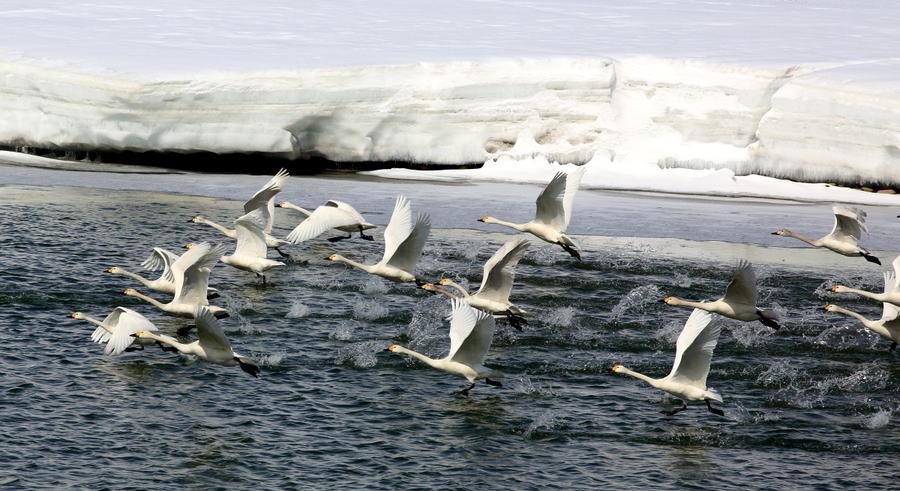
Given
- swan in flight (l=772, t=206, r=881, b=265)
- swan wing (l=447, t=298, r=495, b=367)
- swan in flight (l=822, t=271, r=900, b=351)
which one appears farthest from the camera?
swan in flight (l=772, t=206, r=881, b=265)

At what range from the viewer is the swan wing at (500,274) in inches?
616

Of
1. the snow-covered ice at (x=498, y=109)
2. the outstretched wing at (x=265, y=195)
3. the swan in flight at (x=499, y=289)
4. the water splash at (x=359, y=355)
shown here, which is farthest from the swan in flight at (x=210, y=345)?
the snow-covered ice at (x=498, y=109)

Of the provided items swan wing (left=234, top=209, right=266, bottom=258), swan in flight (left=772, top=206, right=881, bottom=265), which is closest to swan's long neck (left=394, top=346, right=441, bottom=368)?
swan wing (left=234, top=209, right=266, bottom=258)

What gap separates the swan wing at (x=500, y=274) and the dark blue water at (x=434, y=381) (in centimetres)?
78

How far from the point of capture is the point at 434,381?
48.5 ft

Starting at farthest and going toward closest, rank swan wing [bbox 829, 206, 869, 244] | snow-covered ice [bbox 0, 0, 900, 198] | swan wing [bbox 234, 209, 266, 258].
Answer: snow-covered ice [bbox 0, 0, 900, 198] < swan wing [bbox 829, 206, 869, 244] < swan wing [bbox 234, 209, 266, 258]

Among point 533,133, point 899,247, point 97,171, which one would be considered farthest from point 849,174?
point 97,171

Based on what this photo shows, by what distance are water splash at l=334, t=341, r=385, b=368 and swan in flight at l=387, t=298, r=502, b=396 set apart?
104 cm

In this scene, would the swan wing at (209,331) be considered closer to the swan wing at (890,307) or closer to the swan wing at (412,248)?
the swan wing at (412,248)

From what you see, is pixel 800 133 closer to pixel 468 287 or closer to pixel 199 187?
pixel 468 287

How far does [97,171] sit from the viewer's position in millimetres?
27875

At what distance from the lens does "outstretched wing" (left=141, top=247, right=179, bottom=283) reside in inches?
677

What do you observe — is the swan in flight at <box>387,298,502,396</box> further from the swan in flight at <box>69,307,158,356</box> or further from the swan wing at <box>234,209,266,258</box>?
the swan wing at <box>234,209,266,258</box>

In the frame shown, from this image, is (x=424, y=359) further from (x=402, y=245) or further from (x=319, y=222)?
(x=319, y=222)
